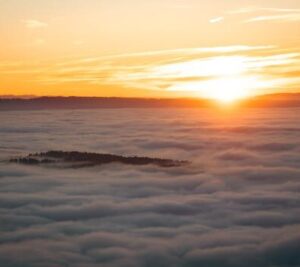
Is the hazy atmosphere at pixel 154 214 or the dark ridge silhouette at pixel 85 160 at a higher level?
the dark ridge silhouette at pixel 85 160

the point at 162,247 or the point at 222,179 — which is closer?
the point at 162,247

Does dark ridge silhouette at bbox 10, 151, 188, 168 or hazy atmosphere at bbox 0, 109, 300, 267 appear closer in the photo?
hazy atmosphere at bbox 0, 109, 300, 267

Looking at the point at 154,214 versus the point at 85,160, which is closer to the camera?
the point at 154,214

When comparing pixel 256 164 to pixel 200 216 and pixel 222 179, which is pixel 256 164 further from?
pixel 200 216

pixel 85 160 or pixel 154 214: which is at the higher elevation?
pixel 85 160

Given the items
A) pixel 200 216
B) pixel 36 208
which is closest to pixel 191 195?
pixel 200 216

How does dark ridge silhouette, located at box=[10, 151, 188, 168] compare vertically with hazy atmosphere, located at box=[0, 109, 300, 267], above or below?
above

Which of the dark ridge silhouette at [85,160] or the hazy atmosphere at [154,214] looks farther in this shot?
the dark ridge silhouette at [85,160]

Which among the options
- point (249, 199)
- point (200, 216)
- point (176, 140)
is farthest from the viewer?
point (176, 140)
